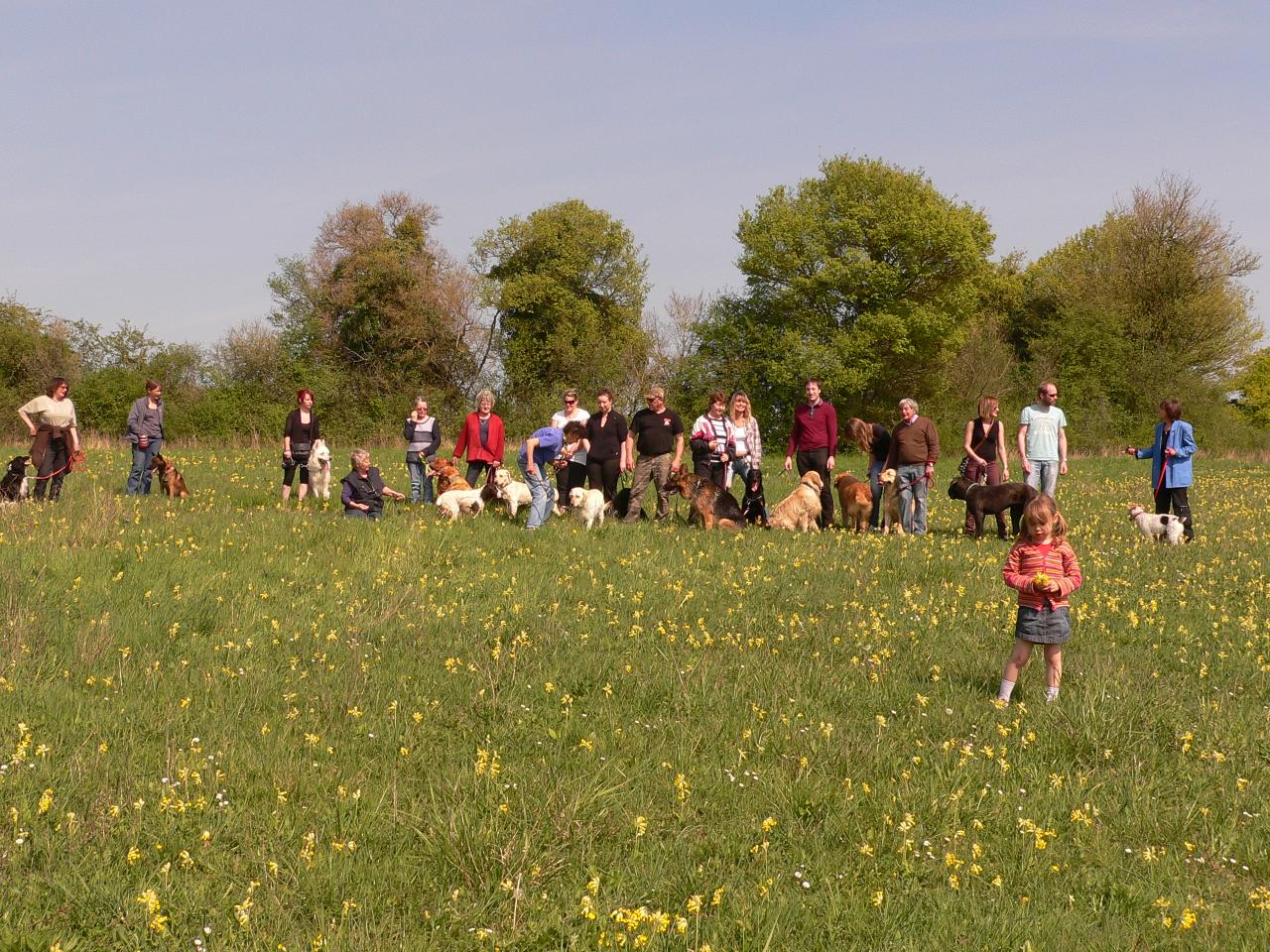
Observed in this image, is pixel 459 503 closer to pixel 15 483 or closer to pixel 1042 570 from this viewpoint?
pixel 15 483

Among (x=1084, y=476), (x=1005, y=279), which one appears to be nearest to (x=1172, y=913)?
(x=1084, y=476)

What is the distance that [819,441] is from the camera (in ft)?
46.9

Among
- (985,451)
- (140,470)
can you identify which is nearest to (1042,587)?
(985,451)

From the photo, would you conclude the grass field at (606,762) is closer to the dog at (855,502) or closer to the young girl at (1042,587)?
the young girl at (1042,587)

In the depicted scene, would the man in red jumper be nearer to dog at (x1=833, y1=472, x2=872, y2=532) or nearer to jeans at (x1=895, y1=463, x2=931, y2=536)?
dog at (x1=833, y1=472, x2=872, y2=532)

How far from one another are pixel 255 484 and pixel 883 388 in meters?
37.4

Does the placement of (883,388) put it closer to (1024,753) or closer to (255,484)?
(255,484)

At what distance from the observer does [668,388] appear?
51312 millimetres

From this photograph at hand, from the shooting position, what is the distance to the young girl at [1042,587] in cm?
648

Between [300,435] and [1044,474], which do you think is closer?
[1044,474]

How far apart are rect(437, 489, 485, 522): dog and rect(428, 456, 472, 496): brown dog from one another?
0.49m

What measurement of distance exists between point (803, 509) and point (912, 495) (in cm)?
152

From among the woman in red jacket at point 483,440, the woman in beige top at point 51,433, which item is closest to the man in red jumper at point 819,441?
the woman in red jacket at point 483,440

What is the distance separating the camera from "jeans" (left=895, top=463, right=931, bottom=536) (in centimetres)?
1374
